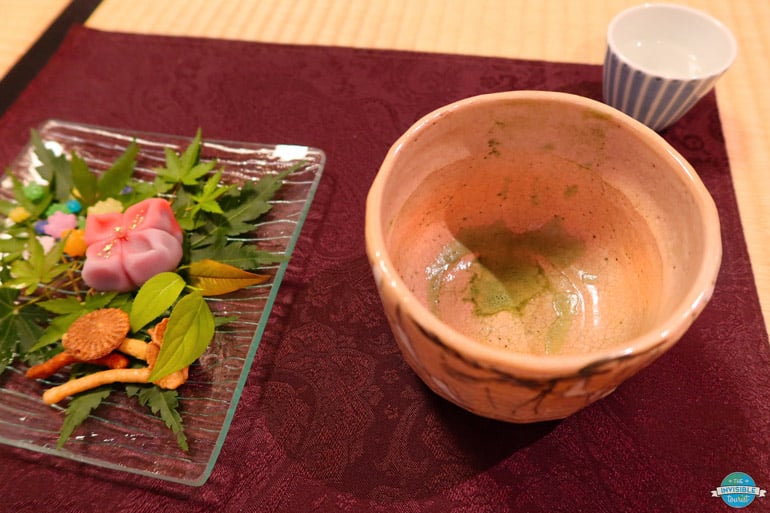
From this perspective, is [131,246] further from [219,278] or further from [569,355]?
[569,355]

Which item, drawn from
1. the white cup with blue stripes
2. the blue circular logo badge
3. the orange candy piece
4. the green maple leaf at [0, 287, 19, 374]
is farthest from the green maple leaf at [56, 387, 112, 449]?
the white cup with blue stripes

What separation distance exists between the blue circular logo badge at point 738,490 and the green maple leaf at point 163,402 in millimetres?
690

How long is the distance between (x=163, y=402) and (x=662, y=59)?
3.55ft

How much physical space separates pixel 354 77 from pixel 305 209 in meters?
0.40

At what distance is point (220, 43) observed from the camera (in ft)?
4.21

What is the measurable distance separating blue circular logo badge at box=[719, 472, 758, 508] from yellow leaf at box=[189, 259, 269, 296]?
676 mm

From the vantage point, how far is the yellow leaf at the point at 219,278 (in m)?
0.83

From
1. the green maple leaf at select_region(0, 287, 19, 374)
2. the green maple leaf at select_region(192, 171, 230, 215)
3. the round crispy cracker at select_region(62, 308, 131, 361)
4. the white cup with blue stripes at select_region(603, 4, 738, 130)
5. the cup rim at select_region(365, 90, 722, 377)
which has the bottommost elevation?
the green maple leaf at select_region(0, 287, 19, 374)

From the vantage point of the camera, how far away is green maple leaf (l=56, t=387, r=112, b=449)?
0.74 metres

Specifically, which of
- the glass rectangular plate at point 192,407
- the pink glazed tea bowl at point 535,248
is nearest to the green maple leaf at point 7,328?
the glass rectangular plate at point 192,407

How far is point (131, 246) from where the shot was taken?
0.83 meters

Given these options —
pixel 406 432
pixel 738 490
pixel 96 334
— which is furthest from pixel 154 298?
pixel 738 490

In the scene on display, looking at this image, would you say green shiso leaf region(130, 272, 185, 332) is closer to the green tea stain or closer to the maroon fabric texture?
the maroon fabric texture

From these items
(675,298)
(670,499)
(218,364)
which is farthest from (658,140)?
(218,364)
